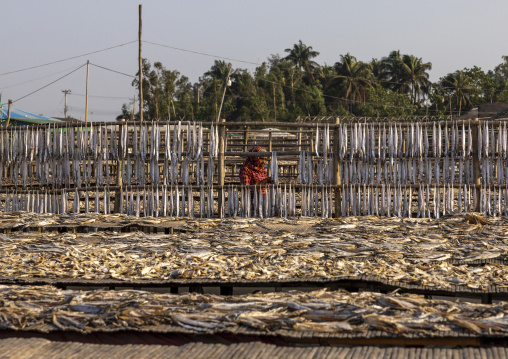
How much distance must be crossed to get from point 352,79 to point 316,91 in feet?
12.9

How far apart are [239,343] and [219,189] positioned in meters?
6.36

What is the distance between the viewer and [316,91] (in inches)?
1833

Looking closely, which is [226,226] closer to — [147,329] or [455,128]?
[455,128]

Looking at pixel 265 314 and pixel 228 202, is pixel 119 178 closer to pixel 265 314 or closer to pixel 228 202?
pixel 228 202

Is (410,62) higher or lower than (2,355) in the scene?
higher

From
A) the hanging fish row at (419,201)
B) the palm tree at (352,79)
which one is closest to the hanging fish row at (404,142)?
the hanging fish row at (419,201)

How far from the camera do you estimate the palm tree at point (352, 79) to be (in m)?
Answer: 48.8

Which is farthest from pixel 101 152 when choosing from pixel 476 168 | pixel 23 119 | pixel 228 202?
pixel 23 119

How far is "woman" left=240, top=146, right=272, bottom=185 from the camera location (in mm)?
10301

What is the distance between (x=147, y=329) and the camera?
382 centimetres

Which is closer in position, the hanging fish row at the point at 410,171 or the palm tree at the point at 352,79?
the hanging fish row at the point at 410,171

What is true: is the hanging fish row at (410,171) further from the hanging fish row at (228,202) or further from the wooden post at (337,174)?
the hanging fish row at (228,202)

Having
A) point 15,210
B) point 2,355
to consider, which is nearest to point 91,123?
point 15,210

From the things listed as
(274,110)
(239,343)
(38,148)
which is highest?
(274,110)
